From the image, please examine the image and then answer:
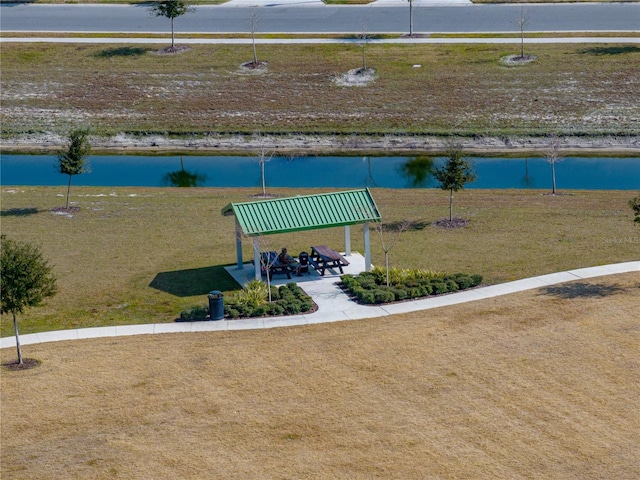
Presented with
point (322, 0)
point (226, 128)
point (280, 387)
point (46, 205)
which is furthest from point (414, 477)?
point (322, 0)

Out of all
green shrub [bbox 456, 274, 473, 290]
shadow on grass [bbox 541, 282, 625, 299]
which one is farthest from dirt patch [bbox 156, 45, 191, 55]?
shadow on grass [bbox 541, 282, 625, 299]

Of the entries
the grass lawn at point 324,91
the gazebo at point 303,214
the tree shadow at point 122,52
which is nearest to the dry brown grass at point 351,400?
the gazebo at point 303,214

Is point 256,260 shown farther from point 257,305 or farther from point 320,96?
point 320,96

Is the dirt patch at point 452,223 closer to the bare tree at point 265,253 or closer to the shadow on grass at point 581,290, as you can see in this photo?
the bare tree at point 265,253

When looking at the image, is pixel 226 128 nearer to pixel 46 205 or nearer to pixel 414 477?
pixel 46 205

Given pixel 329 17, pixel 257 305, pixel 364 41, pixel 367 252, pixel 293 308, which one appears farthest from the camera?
pixel 329 17

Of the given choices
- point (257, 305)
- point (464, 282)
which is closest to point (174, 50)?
point (257, 305)
